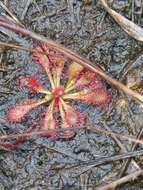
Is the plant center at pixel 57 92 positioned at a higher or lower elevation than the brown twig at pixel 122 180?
higher

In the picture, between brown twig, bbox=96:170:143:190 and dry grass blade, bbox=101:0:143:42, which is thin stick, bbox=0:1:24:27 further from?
brown twig, bbox=96:170:143:190

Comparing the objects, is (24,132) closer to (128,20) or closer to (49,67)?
(49,67)

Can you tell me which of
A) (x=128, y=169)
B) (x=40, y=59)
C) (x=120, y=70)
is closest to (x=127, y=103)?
(x=120, y=70)

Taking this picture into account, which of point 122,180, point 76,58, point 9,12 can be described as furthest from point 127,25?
point 122,180

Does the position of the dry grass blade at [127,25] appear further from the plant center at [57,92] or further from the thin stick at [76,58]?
the plant center at [57,92]

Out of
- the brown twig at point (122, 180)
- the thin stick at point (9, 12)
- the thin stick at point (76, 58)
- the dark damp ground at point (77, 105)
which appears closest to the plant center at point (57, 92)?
the dark damp ground at point (77, 105)

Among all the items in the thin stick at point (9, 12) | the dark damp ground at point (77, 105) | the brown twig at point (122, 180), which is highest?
the thin stick at point (9, 12)

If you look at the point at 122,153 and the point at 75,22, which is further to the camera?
the point at 75,22
